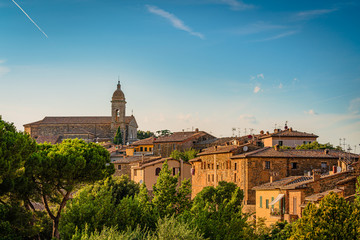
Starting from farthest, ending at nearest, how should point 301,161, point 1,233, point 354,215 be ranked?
point 301,161
point 1,233
point 354,215

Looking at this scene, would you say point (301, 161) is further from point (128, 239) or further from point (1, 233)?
point (128, 239)

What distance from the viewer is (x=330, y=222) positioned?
23.5 m

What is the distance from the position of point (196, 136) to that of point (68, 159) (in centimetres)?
4843

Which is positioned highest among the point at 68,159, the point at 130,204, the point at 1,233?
the point at 68,159

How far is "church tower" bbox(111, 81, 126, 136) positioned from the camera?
418 ft

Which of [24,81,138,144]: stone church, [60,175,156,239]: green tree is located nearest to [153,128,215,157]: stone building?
[24,81,138,144]: stone church

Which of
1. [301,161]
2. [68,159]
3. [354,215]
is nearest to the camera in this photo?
[354,215]

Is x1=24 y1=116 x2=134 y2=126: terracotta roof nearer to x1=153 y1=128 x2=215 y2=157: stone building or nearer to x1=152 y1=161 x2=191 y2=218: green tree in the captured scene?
x1=153 y1=128 x2=215 y2=157: stone building

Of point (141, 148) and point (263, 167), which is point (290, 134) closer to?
point (263, 167)

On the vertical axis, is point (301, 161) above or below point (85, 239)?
above

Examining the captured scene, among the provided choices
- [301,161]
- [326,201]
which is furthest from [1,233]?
[301,161]

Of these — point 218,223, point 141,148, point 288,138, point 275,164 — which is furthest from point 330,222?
point 141,148

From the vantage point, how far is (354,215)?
2370 cm

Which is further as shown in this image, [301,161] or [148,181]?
[148,181]
